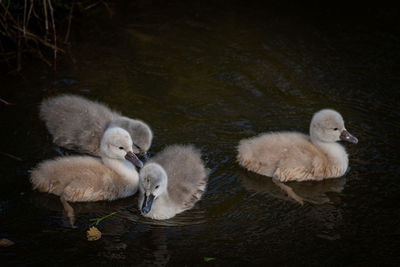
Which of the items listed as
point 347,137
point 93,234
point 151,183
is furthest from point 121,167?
point 347,137

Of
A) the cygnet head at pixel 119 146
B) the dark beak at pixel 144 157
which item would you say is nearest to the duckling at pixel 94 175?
the cygnet head at pixel 119 146

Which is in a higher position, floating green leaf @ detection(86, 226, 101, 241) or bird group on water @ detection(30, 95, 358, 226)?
bird group on water @ detection(30, 95, 358, 226)

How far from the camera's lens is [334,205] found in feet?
16.8

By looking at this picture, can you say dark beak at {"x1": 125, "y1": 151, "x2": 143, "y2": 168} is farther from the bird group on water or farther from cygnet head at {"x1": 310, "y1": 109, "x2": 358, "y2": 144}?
cygnet head at {"x1": 310, "y1": 109, "x2": 358, "y2": 144}

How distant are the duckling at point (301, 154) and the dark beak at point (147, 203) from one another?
1272mm

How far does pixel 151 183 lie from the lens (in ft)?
15.4

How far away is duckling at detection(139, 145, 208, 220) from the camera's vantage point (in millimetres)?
4715

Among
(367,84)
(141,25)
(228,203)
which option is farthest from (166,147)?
(141,25)

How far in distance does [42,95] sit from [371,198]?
160 inches

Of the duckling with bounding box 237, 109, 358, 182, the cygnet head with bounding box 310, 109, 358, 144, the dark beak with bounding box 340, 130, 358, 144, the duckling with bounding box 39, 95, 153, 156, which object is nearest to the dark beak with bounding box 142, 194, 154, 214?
the duckling with bounding box 39, 95, 153, 156

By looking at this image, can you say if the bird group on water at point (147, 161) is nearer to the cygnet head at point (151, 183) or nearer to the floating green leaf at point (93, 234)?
the cygnet head at point (151, 183)

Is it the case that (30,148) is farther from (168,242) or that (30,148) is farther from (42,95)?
(168,242)

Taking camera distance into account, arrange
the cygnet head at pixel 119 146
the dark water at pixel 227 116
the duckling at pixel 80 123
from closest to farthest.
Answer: the dark water at pixel 227 116
the cygnet head at pixel 119 146
the duckling at pixel 80 123

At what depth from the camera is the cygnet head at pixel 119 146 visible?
521 cm
